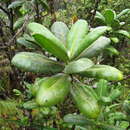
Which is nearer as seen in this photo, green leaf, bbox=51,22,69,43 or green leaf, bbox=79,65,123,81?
green leaf, bbox=79,65,123,81

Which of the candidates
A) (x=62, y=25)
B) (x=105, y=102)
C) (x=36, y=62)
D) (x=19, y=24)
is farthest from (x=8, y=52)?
(x=105, y=102)

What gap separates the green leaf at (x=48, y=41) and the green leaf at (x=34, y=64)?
0.25 feet

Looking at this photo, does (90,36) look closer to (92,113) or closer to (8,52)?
(92,113)

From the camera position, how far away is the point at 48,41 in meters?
1.11

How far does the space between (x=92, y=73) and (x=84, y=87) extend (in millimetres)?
137

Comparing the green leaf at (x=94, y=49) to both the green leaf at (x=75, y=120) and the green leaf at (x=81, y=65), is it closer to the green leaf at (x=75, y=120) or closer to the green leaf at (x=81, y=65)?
the green leaf at (x=81, y=65)

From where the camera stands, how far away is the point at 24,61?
46.6 inches

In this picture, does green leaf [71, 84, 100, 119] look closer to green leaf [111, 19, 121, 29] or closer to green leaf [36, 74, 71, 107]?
green leaf [36, 74, 71, 107]

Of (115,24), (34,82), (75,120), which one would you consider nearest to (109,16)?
(115,24)

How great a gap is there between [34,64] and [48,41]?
161 millimetres

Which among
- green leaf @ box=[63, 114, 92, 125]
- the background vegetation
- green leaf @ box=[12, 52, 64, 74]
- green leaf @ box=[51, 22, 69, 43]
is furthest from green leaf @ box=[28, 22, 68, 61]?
green leaf @ box=[63, 114, 92, 125]

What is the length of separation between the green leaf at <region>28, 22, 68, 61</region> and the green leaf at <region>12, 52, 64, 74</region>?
0.25 feet

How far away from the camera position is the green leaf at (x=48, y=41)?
1072 millimetres

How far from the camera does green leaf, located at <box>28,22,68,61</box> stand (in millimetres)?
1072
